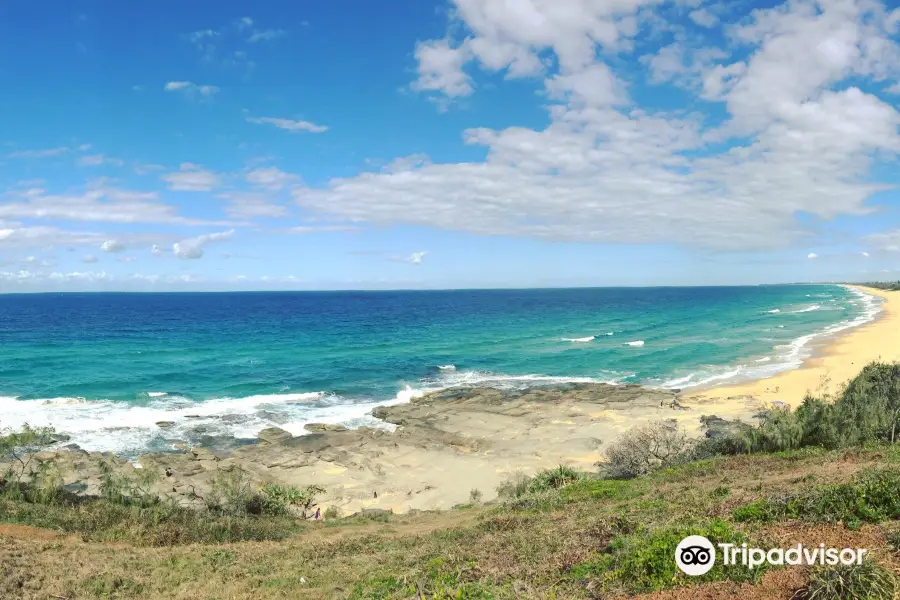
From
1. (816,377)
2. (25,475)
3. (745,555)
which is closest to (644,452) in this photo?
(745,555)

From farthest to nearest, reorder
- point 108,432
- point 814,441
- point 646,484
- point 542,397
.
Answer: point 542,397 < point 108,432 < point 814,441 < point 646,484

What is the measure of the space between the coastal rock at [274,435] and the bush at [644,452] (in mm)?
20899

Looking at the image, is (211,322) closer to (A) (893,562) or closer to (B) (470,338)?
(B) (470,338)

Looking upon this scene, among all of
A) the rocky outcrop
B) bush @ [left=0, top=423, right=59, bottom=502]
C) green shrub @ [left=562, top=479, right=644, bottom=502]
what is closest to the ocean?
the rocky outcrop

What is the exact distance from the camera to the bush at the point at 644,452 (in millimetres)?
24875

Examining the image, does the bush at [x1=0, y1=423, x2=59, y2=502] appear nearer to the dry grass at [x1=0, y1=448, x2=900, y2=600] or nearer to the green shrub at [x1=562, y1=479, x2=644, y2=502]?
the dry grass at [x1=0, y1=448, x2=900, y2=600]

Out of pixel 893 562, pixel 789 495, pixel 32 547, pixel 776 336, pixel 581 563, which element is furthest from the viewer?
pixel 776 336

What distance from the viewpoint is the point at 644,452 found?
85.4 ft

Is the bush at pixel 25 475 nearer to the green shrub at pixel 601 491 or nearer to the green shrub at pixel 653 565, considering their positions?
the green shrub at pixel 601 491

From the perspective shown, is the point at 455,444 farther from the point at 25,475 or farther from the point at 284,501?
the point at 25,475

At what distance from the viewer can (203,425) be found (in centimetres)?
3966

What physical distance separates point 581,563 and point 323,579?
252 inches

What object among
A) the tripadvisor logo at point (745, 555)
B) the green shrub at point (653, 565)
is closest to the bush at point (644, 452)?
the green shrub at point (653, 565)

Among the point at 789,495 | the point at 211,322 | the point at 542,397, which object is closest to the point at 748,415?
the point at 542,397
